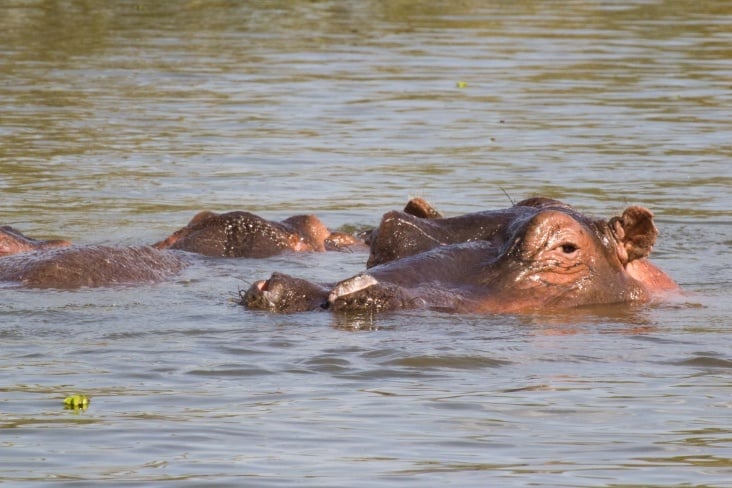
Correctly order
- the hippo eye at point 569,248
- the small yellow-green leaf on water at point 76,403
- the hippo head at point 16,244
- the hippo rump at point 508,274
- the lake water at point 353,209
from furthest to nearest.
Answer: the hippo head at point 16,244 → the hippo eye at point 569,248 → the hippo rump at point 508,274 → the small yellow-green leaf on water at point 76,403 → the lake water at point 353,209

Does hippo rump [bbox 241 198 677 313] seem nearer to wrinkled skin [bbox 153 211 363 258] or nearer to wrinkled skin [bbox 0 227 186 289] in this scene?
wrinkled skin [bbox 0 227 186 289]

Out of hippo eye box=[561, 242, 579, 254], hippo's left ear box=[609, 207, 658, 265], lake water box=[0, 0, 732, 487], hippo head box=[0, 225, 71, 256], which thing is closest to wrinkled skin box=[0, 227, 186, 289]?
hippo head box=[0, 225, 71, 256]

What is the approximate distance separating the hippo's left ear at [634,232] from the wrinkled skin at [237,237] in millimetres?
2973

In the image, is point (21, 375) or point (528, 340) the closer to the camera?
point (21, 375)

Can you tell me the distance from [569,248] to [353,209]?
5.40m

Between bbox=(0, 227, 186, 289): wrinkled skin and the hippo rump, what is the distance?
1230 millimetres

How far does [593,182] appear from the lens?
15094mm

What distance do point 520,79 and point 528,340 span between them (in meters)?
14.9

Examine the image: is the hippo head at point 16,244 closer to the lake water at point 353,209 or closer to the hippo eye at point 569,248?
the lake water at point 353,209

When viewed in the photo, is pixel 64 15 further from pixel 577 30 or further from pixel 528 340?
pixel 528 340

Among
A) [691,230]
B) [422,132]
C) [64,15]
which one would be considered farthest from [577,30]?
[691,230]

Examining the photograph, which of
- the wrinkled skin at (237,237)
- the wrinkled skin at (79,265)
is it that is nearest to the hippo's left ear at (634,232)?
the wrinkled skin at (79,265)

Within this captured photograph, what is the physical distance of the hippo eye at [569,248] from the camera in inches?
345

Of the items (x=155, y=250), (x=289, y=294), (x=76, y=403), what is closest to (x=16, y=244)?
(x=155, y=250)
